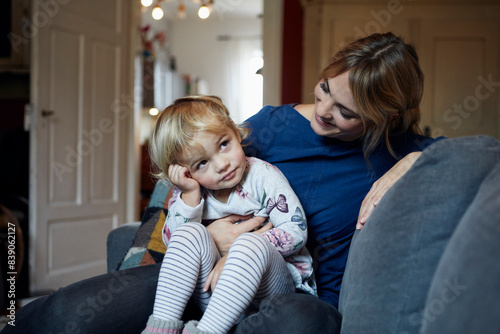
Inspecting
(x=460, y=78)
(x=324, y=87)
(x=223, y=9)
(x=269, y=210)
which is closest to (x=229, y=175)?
(x=269, y=210)

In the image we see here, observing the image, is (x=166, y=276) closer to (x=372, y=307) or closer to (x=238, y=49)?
(x=372, y=307)

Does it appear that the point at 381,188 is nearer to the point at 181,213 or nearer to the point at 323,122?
the point at 323,122

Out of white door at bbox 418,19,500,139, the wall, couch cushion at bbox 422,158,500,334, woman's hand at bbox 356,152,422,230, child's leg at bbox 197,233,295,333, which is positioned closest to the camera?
couch cushion at bbox 422,158,500,334

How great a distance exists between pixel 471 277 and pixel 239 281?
1.45ft

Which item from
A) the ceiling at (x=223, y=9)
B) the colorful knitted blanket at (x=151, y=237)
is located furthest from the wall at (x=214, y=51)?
the colorful knitted blanket at (x=151, y=237)

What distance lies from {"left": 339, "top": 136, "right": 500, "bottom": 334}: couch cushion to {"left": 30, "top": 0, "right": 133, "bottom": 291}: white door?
270 cm

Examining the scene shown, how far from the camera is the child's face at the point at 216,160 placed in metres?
1.09

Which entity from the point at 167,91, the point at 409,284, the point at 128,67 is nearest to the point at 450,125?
the point at 128,67

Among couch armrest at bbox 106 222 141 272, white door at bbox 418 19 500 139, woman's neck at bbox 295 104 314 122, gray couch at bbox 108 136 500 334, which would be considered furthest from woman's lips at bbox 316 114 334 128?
white door at bbox 418 19 500 139

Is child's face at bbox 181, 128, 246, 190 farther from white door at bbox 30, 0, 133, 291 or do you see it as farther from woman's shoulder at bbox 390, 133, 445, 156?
white door at bbox 30, 0, 133, 291

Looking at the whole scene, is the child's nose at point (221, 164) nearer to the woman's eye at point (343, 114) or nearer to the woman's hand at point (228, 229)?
the woman's hand at point (228, 229)

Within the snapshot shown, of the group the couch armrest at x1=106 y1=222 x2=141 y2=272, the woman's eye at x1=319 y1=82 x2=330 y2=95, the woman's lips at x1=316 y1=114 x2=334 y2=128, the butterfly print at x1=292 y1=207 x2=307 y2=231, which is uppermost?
the woman's eye at x1=319 y1=82 x2=330 y2=95

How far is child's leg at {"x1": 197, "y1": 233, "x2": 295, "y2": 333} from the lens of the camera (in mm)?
908

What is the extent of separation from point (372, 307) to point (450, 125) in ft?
11.5
